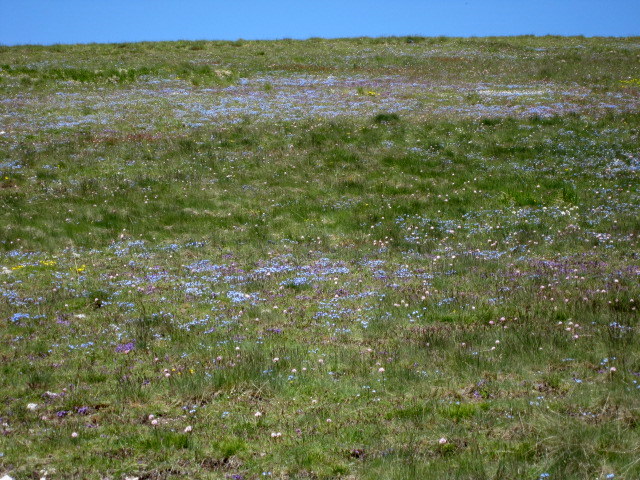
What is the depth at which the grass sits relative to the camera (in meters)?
6.83

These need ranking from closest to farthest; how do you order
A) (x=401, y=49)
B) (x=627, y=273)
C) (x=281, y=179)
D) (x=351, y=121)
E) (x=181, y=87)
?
1. (x=627, y=273)
2. (x=281, y=179)
3. (x=351, y=121)
4. (x=181, y=87)
5. (x=401, y=49)

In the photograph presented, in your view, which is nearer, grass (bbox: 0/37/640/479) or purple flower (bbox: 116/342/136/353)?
grass (bbox: 0/37/640/479)

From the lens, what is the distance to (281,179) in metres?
22.2

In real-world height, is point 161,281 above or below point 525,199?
below

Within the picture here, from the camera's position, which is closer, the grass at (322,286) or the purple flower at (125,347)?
the grass at (322,286)

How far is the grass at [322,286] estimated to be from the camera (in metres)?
6.83

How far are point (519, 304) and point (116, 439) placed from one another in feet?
25.3

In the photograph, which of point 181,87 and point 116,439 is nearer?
point 116,439

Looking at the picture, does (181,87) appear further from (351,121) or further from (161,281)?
(161,281)

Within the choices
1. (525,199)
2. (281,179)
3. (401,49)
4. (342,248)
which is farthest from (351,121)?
(401,49)

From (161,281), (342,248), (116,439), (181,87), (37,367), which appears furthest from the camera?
(181,87)

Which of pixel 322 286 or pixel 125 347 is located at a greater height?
pixel 322 286

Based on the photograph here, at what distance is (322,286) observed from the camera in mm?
13094

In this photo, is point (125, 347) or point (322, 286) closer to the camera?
point (125, 347)
